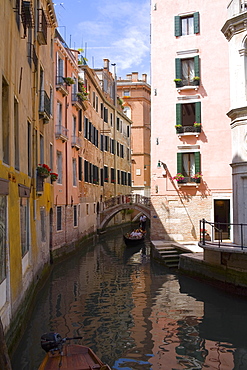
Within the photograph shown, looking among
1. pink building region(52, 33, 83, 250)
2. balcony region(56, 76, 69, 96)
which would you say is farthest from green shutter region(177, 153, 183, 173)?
balcony region(56, 76, 69, 96)

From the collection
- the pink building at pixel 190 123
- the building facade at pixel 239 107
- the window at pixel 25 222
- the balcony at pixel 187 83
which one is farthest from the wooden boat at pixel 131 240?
the window at pixel 25 222

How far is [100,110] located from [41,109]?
1772 cm

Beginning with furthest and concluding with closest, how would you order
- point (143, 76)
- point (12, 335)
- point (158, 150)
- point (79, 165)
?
1. point (143, 76)
2. point (79, 165)
3. point (158, 150)
4. point (12, 335)

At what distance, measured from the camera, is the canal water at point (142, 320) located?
7488mm

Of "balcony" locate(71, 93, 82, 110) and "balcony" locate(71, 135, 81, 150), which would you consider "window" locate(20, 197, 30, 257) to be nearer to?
"balcony" locate(71, 135, 81, 150)

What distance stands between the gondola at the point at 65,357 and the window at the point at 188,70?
16.1m

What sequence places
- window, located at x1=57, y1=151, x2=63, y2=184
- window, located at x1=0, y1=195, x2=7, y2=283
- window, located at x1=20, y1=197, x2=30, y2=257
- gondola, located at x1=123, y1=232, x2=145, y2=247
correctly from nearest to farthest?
window, located at x1=0, y1=195, x2=7, y2=283, window, located at x1=20, y1=197, x2=30, y2=257, window, located at x1=57, y1=151, x2=63, y2=184, gondola, located at x1=123, y1=232, x2=145, y2=247

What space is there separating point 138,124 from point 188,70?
24.2 metres

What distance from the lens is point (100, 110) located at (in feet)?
103

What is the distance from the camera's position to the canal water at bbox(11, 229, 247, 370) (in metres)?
7.49

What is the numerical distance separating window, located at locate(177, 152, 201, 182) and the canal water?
5.59 m

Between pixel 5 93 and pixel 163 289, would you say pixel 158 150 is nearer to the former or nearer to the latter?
pixel 163 289

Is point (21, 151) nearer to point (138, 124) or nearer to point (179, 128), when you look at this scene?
point (179, 128)

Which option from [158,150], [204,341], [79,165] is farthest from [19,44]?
[79,165]
